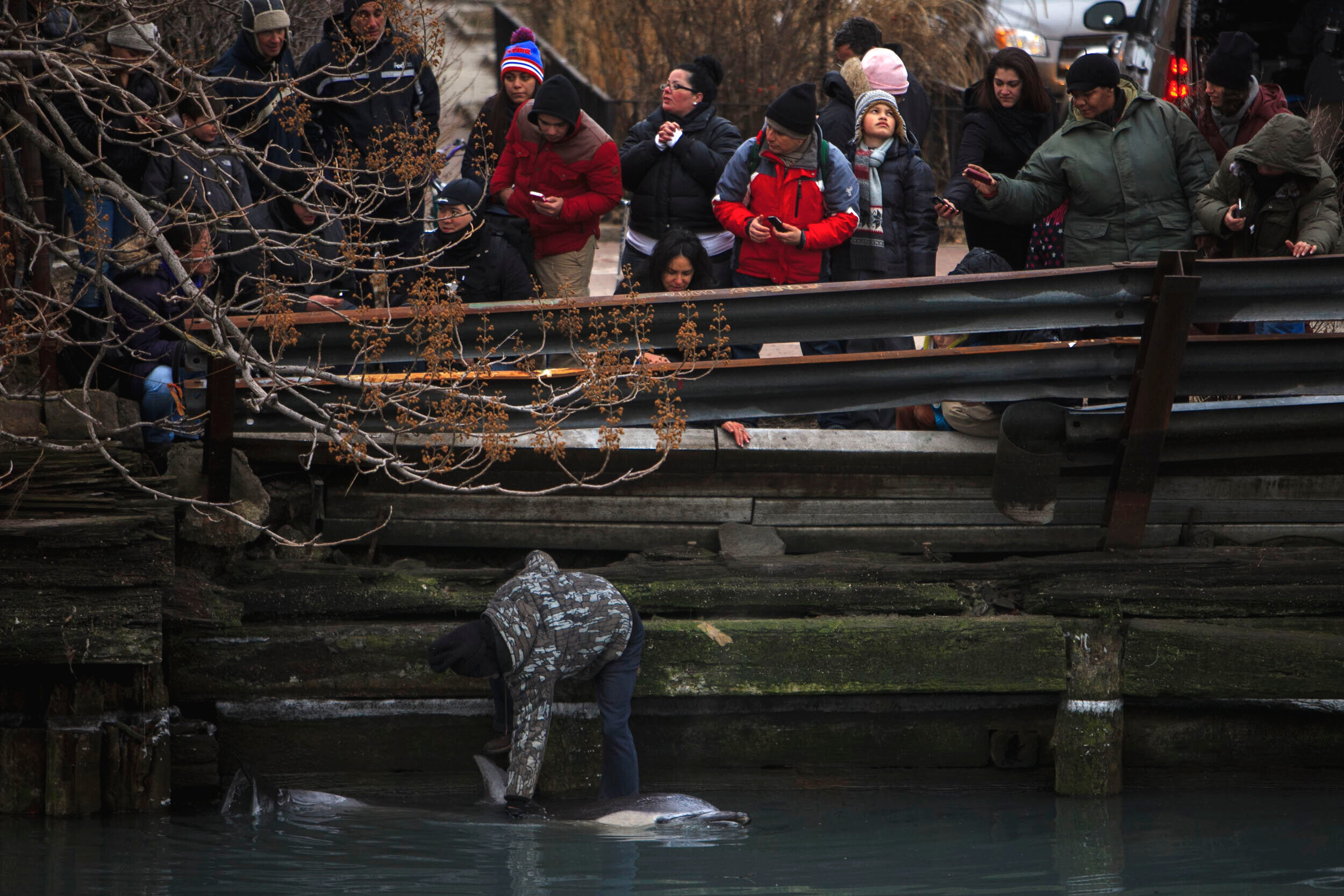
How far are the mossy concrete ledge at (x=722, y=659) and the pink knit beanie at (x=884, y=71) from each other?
362cm

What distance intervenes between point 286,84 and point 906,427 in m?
3.65

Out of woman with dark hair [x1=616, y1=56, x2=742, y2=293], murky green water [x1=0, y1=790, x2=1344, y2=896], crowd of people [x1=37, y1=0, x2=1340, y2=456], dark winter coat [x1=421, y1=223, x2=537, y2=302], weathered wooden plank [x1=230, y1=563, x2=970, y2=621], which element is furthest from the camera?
woman with dark hair [x1=616, y1=56, x2=742, y2=293]

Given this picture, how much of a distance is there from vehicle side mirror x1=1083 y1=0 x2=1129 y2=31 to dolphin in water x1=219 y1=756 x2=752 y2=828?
273 inches

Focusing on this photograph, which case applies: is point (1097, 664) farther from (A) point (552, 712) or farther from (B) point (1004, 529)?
(A) point (552, 712)

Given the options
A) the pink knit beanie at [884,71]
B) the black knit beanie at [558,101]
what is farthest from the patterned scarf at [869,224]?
the black knit beanie at [558,101]

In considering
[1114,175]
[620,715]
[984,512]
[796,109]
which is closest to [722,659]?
[620,715]

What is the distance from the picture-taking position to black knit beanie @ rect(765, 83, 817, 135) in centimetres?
732

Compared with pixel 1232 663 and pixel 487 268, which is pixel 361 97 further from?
pixel 1232 663

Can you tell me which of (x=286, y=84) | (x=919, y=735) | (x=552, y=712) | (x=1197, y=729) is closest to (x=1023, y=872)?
(x=919, y=735)

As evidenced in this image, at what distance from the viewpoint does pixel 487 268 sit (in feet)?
25.0

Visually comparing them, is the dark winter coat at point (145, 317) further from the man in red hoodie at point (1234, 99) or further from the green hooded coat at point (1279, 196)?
the man in red hoodie at point (1234, 99)

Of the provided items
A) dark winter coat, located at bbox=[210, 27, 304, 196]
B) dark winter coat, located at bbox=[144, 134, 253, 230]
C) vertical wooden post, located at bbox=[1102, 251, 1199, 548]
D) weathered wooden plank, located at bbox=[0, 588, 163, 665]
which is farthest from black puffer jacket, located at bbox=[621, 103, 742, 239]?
Answer: weathered wooden plank, located at bbox=[0, 588, 163, 665]

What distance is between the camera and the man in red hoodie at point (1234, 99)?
291 inches

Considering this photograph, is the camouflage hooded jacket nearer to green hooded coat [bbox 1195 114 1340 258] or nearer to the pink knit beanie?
green hooded coat [bbox 1195 114 1340 258]
